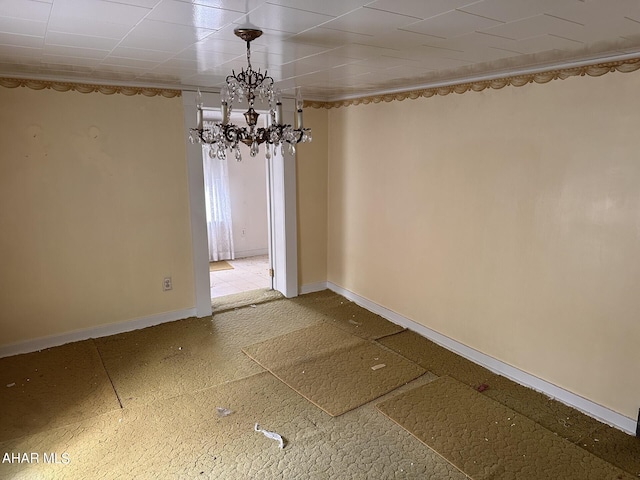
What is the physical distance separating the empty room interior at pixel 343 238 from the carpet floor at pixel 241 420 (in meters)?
0.02

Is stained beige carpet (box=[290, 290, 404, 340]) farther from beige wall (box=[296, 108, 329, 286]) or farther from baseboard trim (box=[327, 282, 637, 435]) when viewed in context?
beige wall (box=[296, 108, 329, 286])

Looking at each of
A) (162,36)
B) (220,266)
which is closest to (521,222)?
(162,36)

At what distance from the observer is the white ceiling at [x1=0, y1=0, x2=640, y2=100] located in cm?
163

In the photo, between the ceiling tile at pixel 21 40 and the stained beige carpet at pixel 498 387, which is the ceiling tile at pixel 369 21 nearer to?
the ceiling tile at pixel 21 40

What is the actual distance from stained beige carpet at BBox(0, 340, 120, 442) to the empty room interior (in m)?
0.02

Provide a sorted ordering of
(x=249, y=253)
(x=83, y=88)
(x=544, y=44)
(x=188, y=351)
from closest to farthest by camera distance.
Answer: (x=544, y=44)
(x=83, y=88)
(x=188, y=351)
(x=249, y=253)

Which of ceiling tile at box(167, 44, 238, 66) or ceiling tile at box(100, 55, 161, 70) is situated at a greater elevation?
ceiling tile at box(100, 55, 161, 70)

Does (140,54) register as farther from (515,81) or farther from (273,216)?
(273,216)

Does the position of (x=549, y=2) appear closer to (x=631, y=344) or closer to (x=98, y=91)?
(x=631, y=344)

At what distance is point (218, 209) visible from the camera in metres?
6.25

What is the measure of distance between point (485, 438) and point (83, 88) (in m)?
3.69

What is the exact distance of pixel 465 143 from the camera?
10.6 ft

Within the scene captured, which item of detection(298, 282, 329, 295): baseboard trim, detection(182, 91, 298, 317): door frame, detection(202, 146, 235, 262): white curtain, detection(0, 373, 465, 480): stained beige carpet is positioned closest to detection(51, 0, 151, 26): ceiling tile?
detection(182, 91, 298, 317): door frame

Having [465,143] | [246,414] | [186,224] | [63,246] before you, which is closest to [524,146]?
[465,143]
